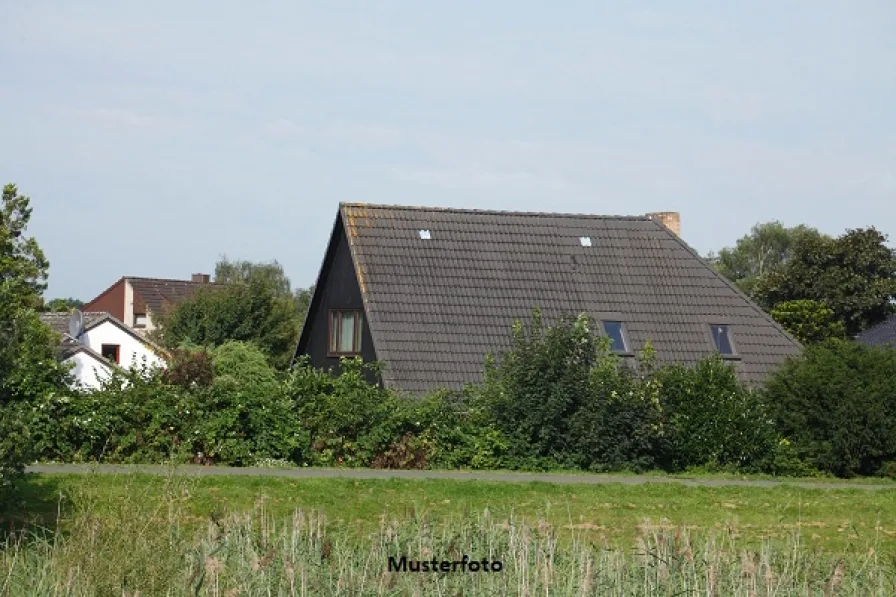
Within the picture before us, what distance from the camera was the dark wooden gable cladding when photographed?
34.0 meters

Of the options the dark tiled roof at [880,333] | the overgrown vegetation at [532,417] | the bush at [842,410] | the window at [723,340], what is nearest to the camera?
the overgrown vegetation at [532,417]

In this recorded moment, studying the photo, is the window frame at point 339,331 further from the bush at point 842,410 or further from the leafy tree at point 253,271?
the leafy tree at point 253,271

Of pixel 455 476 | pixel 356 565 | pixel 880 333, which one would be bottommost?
pixel 356 565

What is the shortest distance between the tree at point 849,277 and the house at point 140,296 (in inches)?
1991

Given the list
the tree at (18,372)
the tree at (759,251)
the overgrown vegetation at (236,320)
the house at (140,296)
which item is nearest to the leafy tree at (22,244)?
the overgrown vegetation at (236,320)

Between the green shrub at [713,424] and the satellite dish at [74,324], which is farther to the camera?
the satellite dish at [74,324]

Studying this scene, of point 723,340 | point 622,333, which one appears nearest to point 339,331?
point 622,333

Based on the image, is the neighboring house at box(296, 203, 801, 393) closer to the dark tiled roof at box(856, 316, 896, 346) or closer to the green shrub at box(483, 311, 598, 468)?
the green shrub at box(483, 311, 598, 468)

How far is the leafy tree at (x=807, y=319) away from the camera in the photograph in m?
54.6

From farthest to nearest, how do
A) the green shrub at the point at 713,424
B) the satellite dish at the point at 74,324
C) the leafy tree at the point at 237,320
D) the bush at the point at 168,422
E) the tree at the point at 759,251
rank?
the tree at the point at 759,251 → the satellite dish at the point at 74,324 → the leafy tree at the point at 237,320 → the green shrub at the point at 713,424 → the bush at the point at 168,422

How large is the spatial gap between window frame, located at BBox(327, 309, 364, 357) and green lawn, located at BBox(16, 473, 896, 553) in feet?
47.0

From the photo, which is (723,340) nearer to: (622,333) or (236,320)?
(622,333)

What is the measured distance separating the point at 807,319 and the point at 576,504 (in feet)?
128

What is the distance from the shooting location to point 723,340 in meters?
35.5
